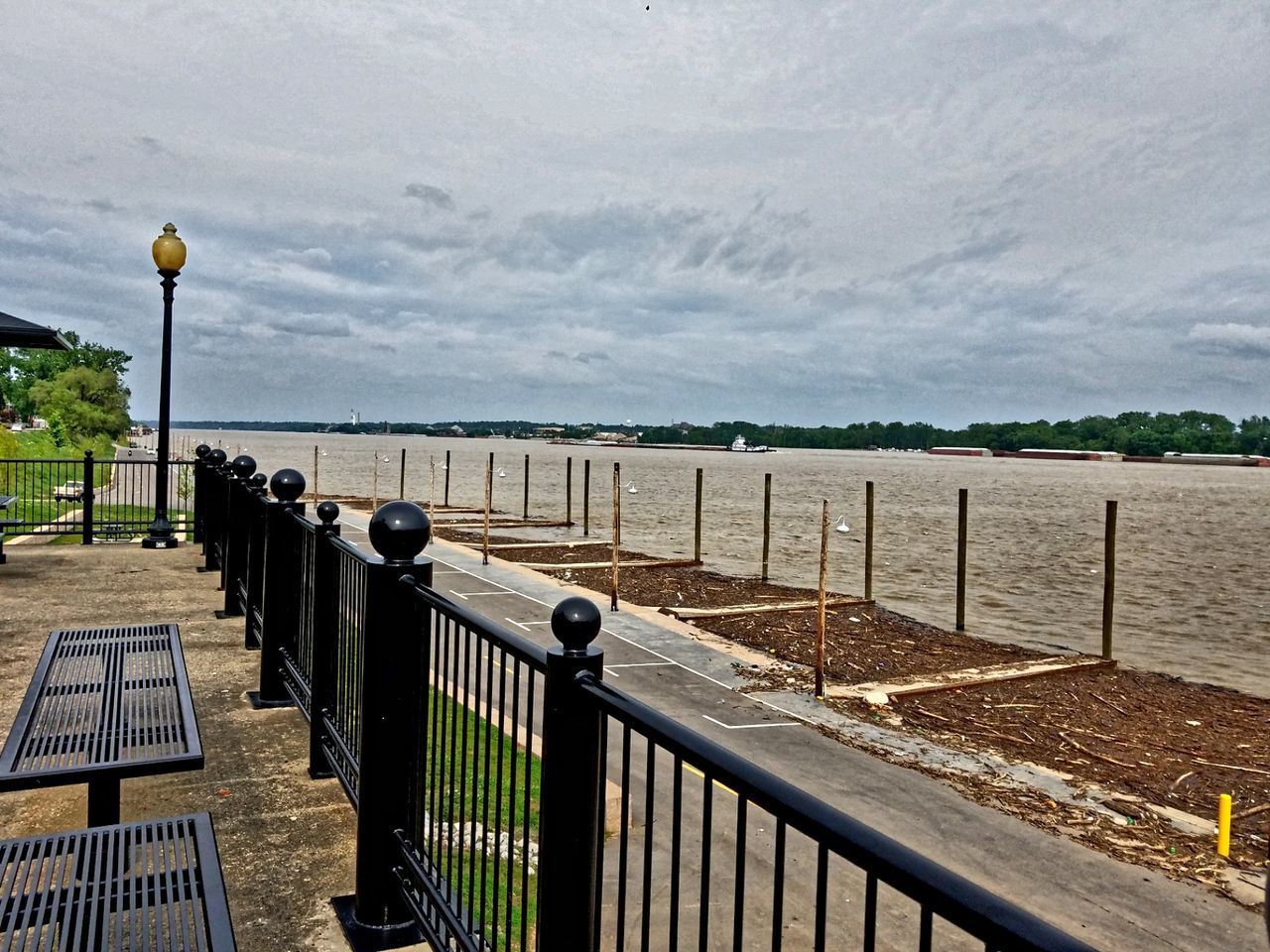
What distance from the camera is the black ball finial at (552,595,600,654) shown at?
2.13 meters

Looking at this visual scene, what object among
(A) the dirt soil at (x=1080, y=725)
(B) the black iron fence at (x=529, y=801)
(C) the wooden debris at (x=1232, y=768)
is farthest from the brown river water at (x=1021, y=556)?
(B) the black iron fence at (x=529, y=801)

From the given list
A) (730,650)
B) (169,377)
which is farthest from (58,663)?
(730,650)

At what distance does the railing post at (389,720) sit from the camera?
3.36m

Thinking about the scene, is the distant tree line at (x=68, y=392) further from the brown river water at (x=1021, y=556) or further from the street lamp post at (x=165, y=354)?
the street lamp post at (x=165, y=354)

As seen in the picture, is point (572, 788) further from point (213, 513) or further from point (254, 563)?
point (213, 513)

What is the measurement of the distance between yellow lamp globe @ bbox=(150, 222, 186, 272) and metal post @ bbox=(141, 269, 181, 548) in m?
0.12

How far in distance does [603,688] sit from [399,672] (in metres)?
1.56

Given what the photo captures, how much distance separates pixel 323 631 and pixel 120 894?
2.24 m

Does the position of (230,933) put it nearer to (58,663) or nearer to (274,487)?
(58,663)

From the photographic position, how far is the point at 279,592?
5902 mm

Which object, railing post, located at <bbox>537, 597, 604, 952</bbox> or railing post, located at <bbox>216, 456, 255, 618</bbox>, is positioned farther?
railing post, located at <bbox>216, 456, 255, 618</bbox>

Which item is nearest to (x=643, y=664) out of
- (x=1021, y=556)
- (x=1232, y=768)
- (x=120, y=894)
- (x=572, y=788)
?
(x=1232, y=768)

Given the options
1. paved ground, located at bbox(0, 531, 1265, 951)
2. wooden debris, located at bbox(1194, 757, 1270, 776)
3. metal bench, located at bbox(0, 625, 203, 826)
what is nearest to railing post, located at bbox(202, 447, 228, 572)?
paved ground, located at bbox(0, 531, 1265, 951)

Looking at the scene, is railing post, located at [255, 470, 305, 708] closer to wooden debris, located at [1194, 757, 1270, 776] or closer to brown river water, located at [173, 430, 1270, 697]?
wooden debris, located at [1194, 757, 1270, 776]
